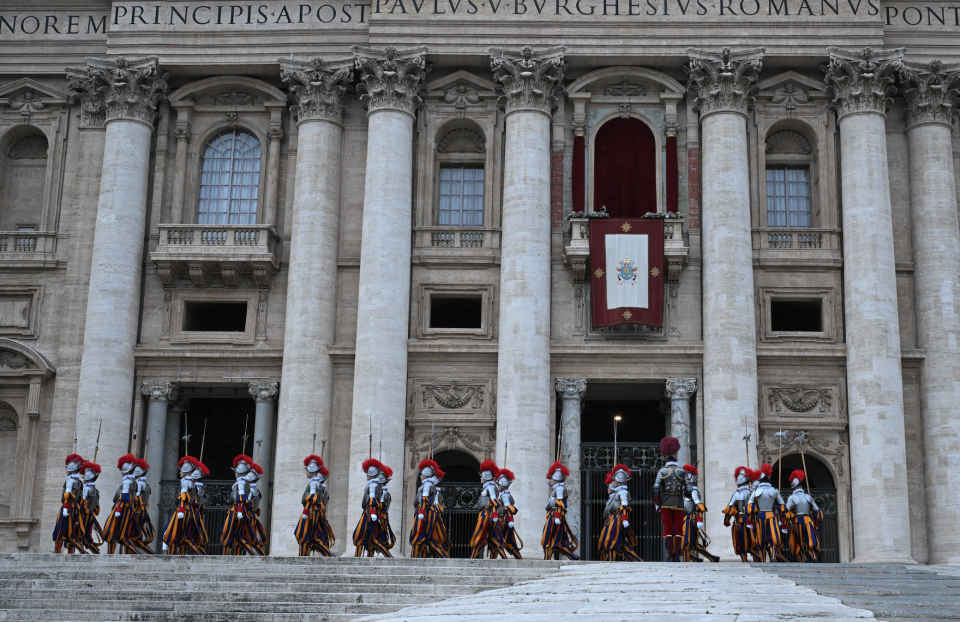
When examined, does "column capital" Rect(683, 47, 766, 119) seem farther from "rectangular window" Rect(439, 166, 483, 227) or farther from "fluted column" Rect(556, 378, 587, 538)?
"fluted column" Rect(556, 378, 587, 538)

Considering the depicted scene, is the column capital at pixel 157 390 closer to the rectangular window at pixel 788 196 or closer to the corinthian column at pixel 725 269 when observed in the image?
the corinthian column at pixel 725 269

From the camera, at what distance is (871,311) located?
29922 millimetres

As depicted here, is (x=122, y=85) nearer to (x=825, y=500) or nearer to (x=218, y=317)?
(x=218, y=317)

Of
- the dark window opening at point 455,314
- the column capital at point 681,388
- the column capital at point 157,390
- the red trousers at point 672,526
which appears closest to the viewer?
the red trousers at point 672,526

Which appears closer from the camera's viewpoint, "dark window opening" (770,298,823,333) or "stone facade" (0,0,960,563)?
"stone facade" (0,0,960,563)

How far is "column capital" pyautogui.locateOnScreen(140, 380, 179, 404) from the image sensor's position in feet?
102

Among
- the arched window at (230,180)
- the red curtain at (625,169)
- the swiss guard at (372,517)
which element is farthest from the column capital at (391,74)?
the swiss guard at (372,517)

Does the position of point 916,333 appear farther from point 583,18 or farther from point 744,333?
point 583,18

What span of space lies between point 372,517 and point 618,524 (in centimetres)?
439

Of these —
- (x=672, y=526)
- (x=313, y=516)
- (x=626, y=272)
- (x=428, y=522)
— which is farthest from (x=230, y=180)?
(x=672, y=526)

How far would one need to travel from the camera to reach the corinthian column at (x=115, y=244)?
30375mm

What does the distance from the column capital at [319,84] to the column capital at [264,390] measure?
21.1 ft

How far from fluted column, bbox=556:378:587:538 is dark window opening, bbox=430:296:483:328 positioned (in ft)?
11.3

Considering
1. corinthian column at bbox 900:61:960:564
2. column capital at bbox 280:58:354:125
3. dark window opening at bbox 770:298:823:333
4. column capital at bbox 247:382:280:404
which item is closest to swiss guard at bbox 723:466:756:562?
corinthian column at bbox 900:61:960:564
